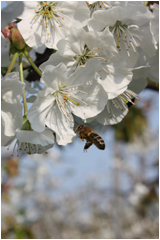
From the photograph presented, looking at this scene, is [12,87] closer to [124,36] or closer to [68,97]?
[68,97]

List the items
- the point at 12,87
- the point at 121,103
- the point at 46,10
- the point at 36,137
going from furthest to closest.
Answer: the point at 121,103, the point at 46,10, the point at 36,137, the point at 12,87

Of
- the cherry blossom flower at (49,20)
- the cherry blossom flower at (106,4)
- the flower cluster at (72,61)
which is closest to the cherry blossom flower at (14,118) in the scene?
the flower cluster at (72,61)

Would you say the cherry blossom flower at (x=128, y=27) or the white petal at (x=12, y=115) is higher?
the cherry blossom flower at (x=128, y=27)

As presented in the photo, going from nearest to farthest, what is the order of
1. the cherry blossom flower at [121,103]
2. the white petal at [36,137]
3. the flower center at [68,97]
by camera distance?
the white petal at [36,137] → the flower center at [68,97] → the cherry blossom flower at [121,103]

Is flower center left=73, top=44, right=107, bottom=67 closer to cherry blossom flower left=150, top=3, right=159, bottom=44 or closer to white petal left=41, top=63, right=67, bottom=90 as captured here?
white petal left=41, top=63, right=67, bottom=90

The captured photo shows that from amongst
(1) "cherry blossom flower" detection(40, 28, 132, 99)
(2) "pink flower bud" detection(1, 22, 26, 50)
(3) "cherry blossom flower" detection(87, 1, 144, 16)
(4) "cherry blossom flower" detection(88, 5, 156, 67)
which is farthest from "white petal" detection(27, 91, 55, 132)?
(3) "cherry blossom flower" detection(87, 1, 144, 16)

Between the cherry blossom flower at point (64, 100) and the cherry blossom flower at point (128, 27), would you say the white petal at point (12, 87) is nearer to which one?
the cherry blossom flower at point (64, 100)

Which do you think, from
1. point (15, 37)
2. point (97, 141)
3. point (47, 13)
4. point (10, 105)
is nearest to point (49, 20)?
point (47, 13)

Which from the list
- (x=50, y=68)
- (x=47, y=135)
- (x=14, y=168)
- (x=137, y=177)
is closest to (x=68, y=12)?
(x=50, y=68)
